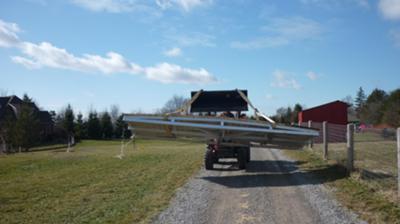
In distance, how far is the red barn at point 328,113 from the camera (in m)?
51.7

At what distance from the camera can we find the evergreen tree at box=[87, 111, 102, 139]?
74.9m

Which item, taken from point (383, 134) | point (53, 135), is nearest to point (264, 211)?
point (383, 134)

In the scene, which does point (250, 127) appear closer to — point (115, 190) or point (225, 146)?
point (225, 146)

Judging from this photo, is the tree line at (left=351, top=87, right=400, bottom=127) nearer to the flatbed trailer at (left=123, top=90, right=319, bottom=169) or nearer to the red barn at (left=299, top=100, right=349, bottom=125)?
the red barn at (left=299, top=100, right=349, bottom=125)

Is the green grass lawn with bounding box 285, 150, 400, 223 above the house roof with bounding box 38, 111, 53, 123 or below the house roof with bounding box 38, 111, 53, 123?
below

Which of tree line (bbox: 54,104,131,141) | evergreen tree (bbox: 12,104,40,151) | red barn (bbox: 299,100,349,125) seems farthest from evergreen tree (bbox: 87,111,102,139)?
red barn (bbox: 299,100,349,125)

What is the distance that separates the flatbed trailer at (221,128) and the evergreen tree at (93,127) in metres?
60.9

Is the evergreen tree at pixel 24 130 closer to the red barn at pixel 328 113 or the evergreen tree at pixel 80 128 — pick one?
the evergreen tree at pixel 80 128

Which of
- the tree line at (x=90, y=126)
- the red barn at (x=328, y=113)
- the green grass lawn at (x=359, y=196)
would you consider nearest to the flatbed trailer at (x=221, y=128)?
the green grass lawn at (x=359, y=196)

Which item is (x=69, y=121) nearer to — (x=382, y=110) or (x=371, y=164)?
(x=382, y=110)

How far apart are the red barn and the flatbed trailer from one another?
1436 inches

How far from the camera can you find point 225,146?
14.9 metres

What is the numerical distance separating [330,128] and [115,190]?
1105cm

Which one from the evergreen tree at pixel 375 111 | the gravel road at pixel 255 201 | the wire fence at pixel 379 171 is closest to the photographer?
the gravel road at pixel 255 201
